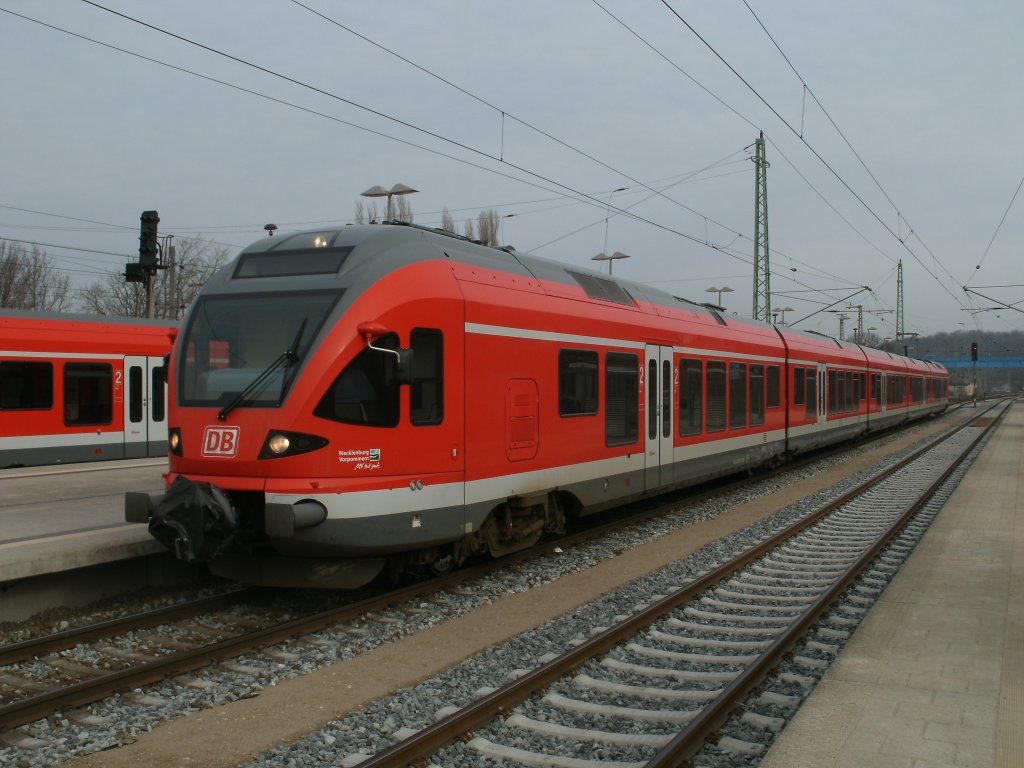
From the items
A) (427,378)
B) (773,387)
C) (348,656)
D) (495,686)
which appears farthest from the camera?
(773,387)

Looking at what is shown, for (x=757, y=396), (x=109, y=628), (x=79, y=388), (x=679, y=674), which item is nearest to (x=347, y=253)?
(x=109, y=628)

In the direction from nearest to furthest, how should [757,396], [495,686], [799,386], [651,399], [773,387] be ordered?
[495,686]
[651,399]
[757,396]
[773,387]
[799,386]

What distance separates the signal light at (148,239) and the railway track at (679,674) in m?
13.3

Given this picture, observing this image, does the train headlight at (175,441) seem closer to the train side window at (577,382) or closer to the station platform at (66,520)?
the station platform at (66,520)

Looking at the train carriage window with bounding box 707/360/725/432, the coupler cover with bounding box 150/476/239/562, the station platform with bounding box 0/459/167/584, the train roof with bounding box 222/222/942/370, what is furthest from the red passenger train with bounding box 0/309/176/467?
the train carriage window with bounding box 707/360/725/432

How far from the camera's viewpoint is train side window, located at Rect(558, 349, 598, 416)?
9.54m

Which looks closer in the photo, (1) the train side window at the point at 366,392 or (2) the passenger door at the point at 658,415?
(1) the train side window at the point at 366,392

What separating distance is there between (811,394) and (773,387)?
350 cm

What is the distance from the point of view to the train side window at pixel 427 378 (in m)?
7.45

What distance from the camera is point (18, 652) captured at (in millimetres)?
6273

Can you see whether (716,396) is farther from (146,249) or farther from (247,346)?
(146,249)

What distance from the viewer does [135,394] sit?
54.9ft

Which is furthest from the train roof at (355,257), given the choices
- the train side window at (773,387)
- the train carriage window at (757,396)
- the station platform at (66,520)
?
the train side window at (773,387)

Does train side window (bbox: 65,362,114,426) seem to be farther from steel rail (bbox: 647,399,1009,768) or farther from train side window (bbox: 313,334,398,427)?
steel rail (bbox: 647,399,1009,768)
